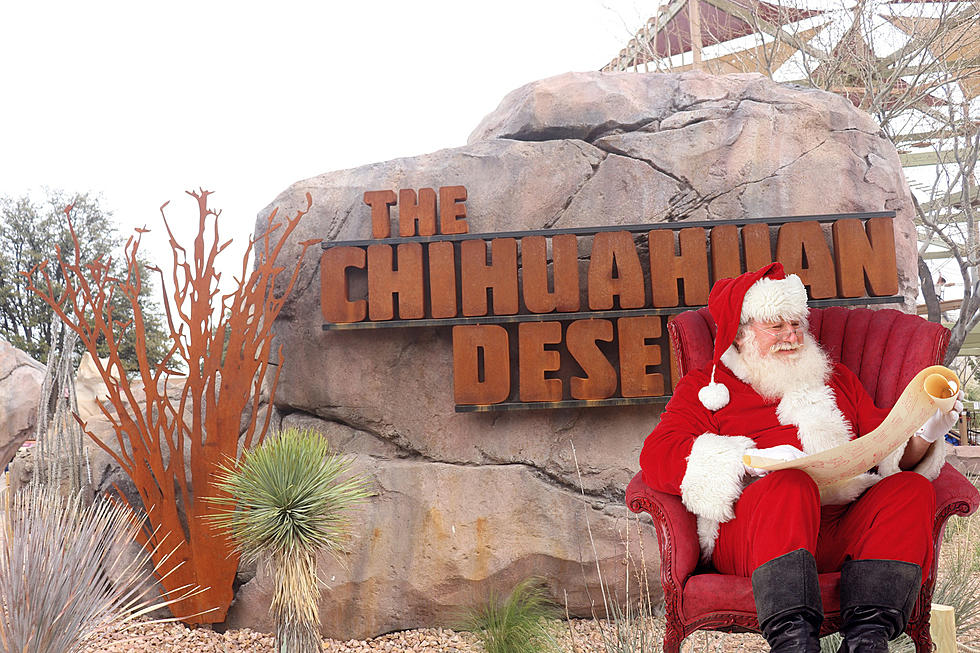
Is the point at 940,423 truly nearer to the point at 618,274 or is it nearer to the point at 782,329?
the point at 782,329

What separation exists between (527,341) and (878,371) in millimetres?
1518

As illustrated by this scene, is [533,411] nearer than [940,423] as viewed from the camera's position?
No

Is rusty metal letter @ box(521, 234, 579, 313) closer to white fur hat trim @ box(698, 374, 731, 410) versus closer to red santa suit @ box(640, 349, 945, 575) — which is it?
red santa suit @ box(640, 349, 945, 575)

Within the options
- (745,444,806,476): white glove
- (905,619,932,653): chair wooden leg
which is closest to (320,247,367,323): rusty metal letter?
(745,444,806,476): white glove

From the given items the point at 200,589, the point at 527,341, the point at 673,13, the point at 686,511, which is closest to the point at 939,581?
the point at 686,511

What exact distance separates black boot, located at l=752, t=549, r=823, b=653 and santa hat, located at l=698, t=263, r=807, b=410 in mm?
655

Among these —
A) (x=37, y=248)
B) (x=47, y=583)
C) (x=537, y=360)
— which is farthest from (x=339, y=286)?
(x=37, y=248)

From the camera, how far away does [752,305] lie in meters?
2.40

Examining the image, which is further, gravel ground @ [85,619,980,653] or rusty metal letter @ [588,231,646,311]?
rusty metal letter @ [588,231,646,311]

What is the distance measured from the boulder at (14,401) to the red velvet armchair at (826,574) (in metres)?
7.79

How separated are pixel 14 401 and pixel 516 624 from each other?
7.25m

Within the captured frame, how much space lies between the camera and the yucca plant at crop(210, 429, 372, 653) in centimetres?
274

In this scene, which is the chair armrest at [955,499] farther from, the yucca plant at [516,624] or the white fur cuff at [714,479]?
the yucca plant at [516,624]

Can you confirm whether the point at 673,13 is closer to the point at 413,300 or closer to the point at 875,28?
the point at 875,28
